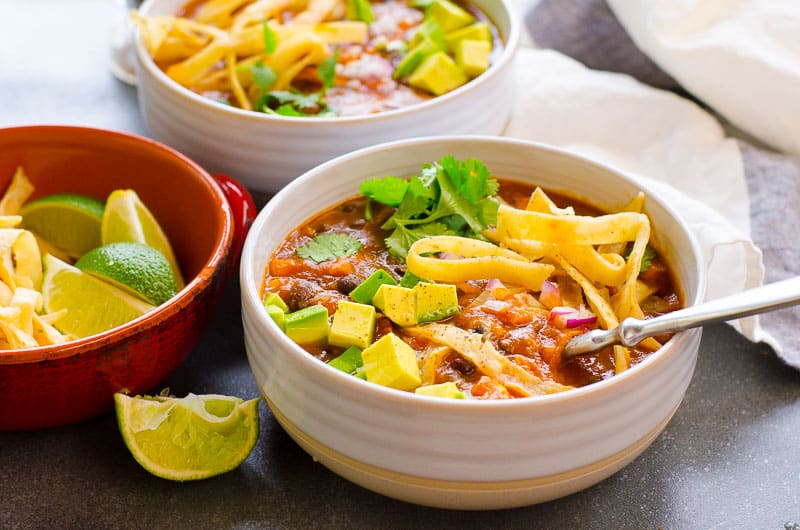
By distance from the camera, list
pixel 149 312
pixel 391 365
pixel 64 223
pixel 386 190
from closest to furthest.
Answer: pixel 391 365 → pixel 149 312 → pixel 386 190 → pixel 64 223

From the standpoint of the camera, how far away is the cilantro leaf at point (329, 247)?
6.81ft

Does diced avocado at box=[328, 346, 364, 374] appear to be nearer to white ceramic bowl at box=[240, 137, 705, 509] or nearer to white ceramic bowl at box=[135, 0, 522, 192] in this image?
white ceramic bowl at box=[240, 137, 705, 509]

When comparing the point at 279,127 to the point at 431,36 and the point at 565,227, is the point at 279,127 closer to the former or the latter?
the point at 431,36

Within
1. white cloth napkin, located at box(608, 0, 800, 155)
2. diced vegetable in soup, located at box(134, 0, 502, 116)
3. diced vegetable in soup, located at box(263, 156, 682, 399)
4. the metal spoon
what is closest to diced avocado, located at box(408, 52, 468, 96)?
diced vegetable in soup, located at box(134, 0, 502, 116)

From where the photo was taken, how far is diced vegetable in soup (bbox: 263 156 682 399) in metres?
1.76

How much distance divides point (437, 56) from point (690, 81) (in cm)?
75

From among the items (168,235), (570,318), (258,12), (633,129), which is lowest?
(633,129)

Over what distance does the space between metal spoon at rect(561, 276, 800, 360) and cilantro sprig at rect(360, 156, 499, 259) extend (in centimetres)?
44

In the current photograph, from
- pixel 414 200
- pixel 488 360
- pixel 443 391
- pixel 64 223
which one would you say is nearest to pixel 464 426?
pixel 443 391

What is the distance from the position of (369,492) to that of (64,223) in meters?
1.02

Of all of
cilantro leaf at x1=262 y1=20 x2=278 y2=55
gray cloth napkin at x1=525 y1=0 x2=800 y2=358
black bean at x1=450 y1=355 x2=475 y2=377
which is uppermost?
cilantro leaf at x1=262 y1=20 x2=278 y2=55

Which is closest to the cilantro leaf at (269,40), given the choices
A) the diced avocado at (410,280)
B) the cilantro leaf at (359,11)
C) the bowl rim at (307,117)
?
the bowl rim at (307,117)

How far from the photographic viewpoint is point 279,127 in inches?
93.1

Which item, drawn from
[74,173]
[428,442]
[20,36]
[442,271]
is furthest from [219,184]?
[20,36]
